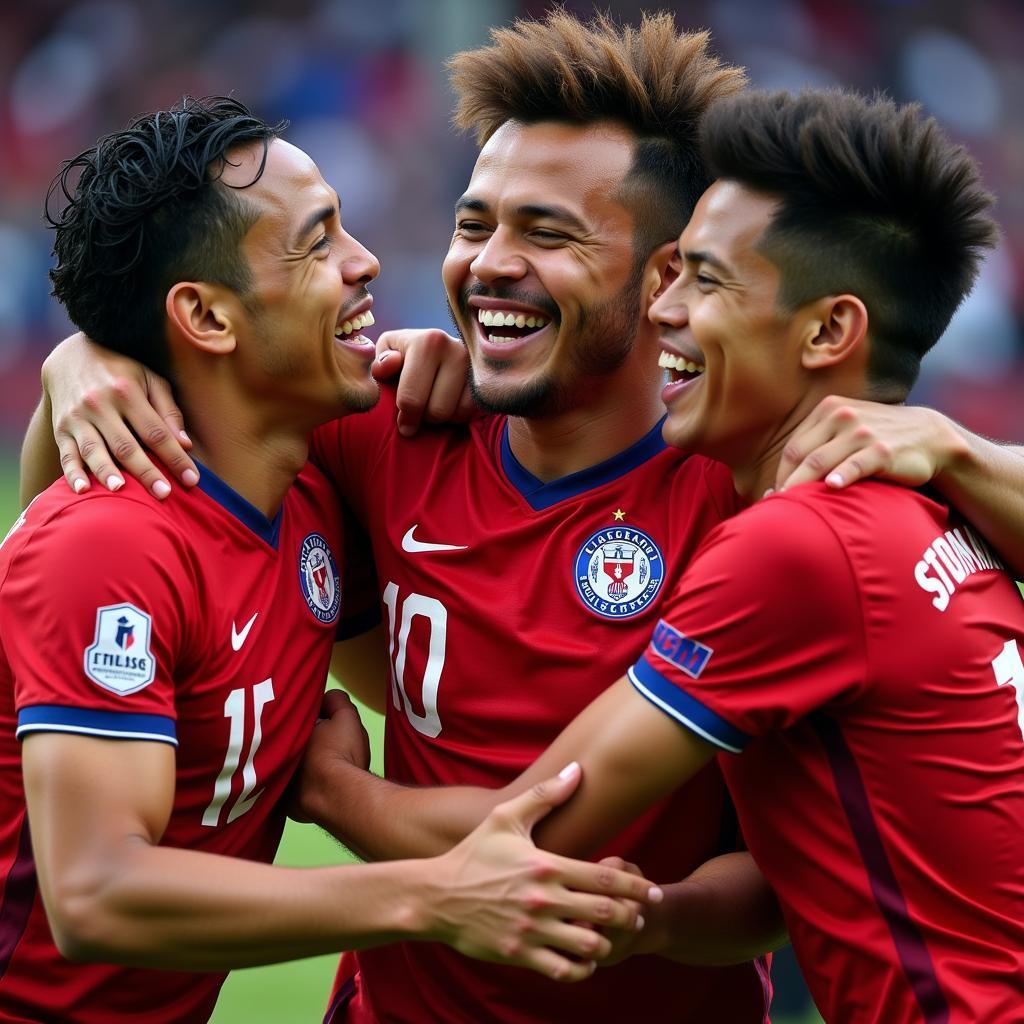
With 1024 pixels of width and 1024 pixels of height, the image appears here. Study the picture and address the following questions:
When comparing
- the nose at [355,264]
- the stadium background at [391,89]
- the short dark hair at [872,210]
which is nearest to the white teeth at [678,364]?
the short dark hair at [872,210]

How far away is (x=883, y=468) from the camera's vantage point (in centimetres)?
331

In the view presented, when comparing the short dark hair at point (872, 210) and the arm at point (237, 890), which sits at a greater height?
the short dark hair at point (872, 210)

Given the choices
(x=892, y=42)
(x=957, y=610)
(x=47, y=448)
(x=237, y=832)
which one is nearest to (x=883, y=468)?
(x=957, y=610)

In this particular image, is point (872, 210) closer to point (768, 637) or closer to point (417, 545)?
point (768, 637)

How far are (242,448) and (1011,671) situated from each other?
1894 mm

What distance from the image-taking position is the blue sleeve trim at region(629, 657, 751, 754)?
319 cm

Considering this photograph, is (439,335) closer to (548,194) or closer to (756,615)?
(548,194)

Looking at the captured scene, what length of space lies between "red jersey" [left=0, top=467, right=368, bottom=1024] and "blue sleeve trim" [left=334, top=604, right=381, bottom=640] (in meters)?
0.29

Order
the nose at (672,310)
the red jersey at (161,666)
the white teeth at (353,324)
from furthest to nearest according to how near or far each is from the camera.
→ the white teeth at (353,324), the nose at (672,310), the red jersey at (161,666)

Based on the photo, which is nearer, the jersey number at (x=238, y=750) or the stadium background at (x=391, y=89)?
the jersey number at (x=238, y=750)

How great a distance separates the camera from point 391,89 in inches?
885

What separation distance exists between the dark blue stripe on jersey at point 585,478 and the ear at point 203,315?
81 centimetres

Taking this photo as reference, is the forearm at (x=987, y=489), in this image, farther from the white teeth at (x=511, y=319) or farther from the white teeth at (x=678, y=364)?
the white teeth at (x=511, y=319)

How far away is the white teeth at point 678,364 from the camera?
3789 millimetres
